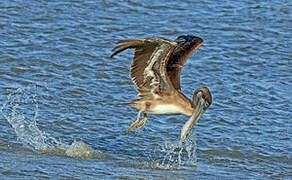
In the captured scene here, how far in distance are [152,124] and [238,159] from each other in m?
1.54

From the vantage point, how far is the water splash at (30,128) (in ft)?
26.8

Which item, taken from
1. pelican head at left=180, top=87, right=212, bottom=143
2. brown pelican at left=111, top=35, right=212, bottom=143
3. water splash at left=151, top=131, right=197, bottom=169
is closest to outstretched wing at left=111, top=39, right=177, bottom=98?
brown pelican at left=111, top=35, right=212, bottom=143

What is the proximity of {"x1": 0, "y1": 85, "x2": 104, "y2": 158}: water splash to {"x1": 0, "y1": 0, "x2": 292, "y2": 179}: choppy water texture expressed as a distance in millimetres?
15

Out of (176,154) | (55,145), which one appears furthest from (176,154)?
(55,145)

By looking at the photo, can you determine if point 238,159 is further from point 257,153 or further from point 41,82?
point 41,82

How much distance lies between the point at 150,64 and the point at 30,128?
7.07ft

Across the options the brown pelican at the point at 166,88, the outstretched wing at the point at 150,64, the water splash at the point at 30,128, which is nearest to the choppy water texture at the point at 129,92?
the water splash at the point at 30,128

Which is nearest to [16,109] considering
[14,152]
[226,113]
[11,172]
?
[14,152]

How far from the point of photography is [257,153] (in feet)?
28.4

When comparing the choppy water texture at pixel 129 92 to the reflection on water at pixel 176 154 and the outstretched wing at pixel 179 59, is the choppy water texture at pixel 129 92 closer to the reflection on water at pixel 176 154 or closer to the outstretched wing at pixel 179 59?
the reflection on water at pixel 176 154

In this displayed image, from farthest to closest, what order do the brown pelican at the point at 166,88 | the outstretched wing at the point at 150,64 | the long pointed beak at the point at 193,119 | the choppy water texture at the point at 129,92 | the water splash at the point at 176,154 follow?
the water splash at the point at 176,154 → the choppy water texture at the point at 129,92 → the long pointed beak at the point at 193,119 → the brown pelican at the point at 166,88 → the outstretched wing at the point at 150,64

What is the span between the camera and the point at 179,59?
834cm

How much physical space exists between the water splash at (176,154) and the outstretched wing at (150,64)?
33.9 inches

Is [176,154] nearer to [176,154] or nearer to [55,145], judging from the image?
[176,154]
